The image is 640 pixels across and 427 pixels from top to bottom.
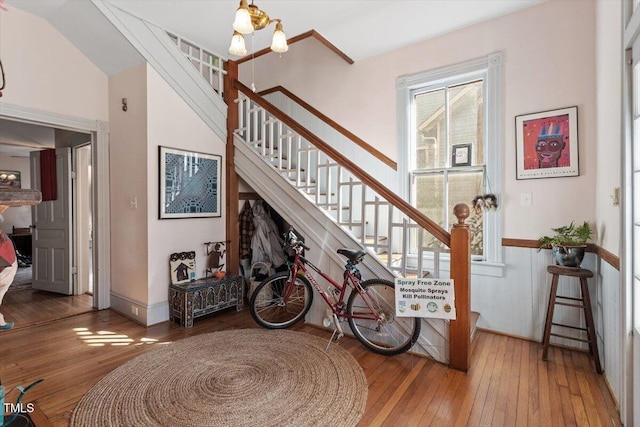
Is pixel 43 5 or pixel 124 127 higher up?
pixel 43 5

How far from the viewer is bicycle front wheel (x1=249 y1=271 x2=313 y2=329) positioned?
3104 mm

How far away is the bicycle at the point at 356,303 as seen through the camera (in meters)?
2.64

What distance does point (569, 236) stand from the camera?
2.62 m

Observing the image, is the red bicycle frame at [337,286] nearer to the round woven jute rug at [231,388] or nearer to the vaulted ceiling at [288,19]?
the round woven jute rug at [231,388]

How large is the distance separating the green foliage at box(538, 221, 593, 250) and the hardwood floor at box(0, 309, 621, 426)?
3.00 feet

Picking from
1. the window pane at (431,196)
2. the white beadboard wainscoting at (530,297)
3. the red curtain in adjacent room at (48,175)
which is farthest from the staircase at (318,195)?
the red curtain in adjacent room at (48,175)

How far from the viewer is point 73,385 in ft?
7.06

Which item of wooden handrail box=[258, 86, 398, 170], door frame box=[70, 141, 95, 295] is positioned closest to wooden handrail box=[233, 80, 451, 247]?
wooden handrail box=[258, 86, 398, 170]

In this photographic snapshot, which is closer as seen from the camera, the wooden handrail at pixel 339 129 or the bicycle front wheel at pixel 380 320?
the bicycle front wheel at pixel 380 320

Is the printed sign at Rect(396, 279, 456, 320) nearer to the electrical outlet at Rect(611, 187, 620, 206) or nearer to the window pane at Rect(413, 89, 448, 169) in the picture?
the electrical outlet at Rect(611, 187, 620, 206)

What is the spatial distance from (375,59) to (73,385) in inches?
161

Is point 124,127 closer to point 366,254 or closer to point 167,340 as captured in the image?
point 167,340

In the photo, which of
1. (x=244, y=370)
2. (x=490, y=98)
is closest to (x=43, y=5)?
(x=244, y=370)

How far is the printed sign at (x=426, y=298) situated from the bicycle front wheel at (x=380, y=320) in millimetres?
116
